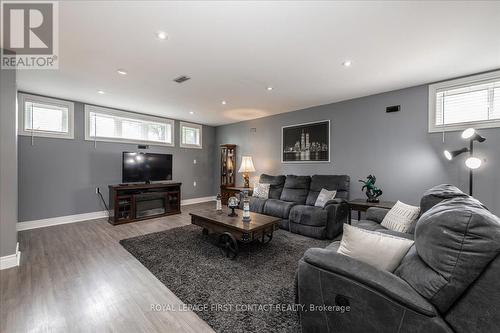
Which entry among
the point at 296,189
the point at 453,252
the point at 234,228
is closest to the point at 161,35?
the point at 234,228

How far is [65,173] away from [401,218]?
586 cm

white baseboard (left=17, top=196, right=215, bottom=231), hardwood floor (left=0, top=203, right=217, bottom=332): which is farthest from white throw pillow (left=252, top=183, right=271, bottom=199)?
white baseboard (left=17, top=196, right=215, bottom=231)

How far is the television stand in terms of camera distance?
4.30 meters

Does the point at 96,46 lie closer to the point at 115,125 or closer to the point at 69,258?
the point at 69,258

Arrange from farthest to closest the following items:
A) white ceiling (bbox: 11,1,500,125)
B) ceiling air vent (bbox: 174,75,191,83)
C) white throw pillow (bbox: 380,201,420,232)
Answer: ceiling air vent (bbox: 174,75,191,83) → white throw pillow (bbox: 380,201,420,232) → white ceiling (bbox: 11,1,500,125)

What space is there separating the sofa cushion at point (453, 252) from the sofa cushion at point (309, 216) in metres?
2.34

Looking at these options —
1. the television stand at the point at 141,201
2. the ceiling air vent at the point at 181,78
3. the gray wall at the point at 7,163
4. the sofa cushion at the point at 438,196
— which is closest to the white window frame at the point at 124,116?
the television stand at the point at 141,201

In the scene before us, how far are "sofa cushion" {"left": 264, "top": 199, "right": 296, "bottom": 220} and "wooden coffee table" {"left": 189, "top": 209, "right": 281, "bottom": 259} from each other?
0.73 metres

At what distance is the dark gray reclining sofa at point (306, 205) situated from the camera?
3453 mm

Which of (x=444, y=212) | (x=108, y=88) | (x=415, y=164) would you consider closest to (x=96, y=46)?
(x=108, y=88)

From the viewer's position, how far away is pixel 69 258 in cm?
273

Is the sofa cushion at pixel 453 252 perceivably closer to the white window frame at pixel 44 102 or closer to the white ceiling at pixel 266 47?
the white ceiling at pixel 266 47

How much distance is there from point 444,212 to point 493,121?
3.18 m

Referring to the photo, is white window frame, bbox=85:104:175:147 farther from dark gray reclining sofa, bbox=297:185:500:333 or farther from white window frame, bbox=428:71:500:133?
white window frame, bbox=428:71:500:133
